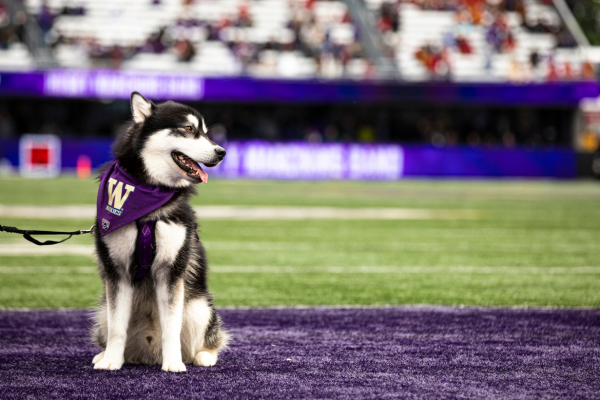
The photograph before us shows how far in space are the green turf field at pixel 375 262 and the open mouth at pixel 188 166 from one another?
9.36 ft

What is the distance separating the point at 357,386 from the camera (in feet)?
12.8

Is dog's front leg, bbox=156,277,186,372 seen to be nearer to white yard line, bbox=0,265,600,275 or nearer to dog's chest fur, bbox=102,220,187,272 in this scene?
dog's chest fur, bbox=102,220,187,272

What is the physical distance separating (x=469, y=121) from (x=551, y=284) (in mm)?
25825

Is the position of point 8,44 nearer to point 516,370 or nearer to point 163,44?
point 163,44

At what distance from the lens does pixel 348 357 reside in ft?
15.2

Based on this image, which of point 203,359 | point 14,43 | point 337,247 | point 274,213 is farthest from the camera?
point 14,43

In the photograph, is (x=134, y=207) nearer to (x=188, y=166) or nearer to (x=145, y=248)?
(x=145, y=248)

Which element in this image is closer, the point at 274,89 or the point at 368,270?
the point at 368,270

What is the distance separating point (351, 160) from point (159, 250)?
2750 centimetres

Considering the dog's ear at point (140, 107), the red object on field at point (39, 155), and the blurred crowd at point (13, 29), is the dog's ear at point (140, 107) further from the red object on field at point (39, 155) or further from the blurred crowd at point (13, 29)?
the blurred crowd at point (13, 29)

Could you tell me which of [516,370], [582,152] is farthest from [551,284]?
[582,152]

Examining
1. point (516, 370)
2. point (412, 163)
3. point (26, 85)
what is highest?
point (516, 370)

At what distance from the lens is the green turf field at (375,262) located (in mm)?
7180

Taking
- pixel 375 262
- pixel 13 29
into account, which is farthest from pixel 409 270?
pixel 13 29
